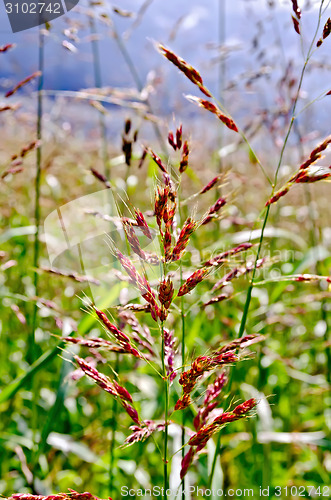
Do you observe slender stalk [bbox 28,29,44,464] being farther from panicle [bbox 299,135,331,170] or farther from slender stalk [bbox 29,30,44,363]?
panicle [bbox 299,135,331,170]

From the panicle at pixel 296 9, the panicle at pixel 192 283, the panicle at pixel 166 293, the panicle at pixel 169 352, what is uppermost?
the panicle at pixel 296 9

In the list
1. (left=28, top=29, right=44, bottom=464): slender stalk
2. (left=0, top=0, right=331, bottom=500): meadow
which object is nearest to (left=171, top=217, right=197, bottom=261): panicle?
(left=0, top=0, right=331, bottom=500): meadow


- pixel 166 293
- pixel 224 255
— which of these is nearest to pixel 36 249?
pixel 224 255

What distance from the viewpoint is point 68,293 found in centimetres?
266

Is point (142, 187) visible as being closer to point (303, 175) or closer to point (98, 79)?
point (98, 79)

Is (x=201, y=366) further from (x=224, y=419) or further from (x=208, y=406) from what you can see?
(x=208, y=406)

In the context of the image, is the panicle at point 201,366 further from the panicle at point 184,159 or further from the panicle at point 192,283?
the panicle at point 184,159

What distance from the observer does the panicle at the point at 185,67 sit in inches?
29.3

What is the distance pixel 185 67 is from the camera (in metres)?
0.75

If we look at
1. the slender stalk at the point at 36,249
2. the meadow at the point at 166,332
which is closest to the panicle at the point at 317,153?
the meadow at the point at 166,332

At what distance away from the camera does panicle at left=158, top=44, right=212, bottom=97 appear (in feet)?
2.44

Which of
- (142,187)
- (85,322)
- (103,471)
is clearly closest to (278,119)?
(85,322)

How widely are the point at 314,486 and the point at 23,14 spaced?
6.01 ft

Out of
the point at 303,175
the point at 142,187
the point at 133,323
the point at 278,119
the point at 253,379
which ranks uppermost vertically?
the point at 142,187
